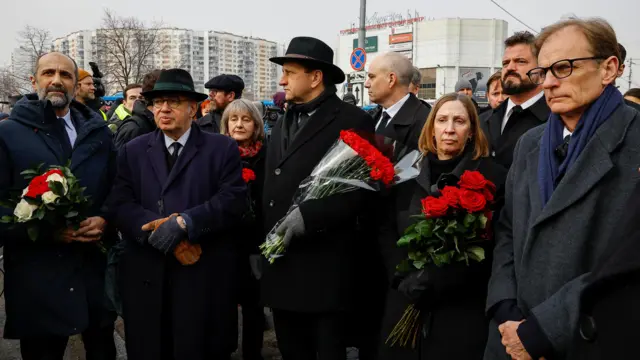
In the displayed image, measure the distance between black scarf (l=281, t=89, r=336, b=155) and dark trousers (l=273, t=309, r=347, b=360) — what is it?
1.10 m

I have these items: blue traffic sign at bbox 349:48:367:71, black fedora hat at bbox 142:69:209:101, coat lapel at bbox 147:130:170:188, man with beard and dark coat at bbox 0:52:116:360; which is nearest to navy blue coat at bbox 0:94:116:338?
man with beard and dark coat at bbox 0:52:116:360

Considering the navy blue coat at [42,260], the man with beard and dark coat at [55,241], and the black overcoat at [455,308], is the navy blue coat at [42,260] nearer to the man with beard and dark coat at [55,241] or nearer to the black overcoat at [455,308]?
the man with beard and dark coat at [55,241]

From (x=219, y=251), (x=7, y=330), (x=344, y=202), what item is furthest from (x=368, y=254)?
(x=7, y=330)

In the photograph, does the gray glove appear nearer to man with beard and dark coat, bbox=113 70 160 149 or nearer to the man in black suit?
the man in black suit

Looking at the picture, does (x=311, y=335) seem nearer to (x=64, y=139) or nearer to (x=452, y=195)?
(x=452, y=195)

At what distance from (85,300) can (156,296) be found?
0.53 m

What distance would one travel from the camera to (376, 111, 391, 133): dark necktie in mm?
4650

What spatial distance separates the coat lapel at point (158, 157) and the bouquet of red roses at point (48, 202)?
1.53ft

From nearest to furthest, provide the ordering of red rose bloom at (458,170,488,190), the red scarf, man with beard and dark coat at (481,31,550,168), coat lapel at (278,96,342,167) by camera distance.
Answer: red rose bloom at (458,170,488,190) < coat lapel at (278,96,342,167) < man with beard and dark coat at (481,31,550,168) < the red scarf

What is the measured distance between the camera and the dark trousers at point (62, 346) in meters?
3.41

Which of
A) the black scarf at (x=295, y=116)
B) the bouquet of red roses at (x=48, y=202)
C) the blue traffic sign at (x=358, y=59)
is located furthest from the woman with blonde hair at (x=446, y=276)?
the blue traffic sign at (x=358, y=59)

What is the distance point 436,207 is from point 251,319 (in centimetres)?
233

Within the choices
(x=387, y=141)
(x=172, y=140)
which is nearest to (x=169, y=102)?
(x=172, y=140)

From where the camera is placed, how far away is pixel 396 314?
3.03 m
